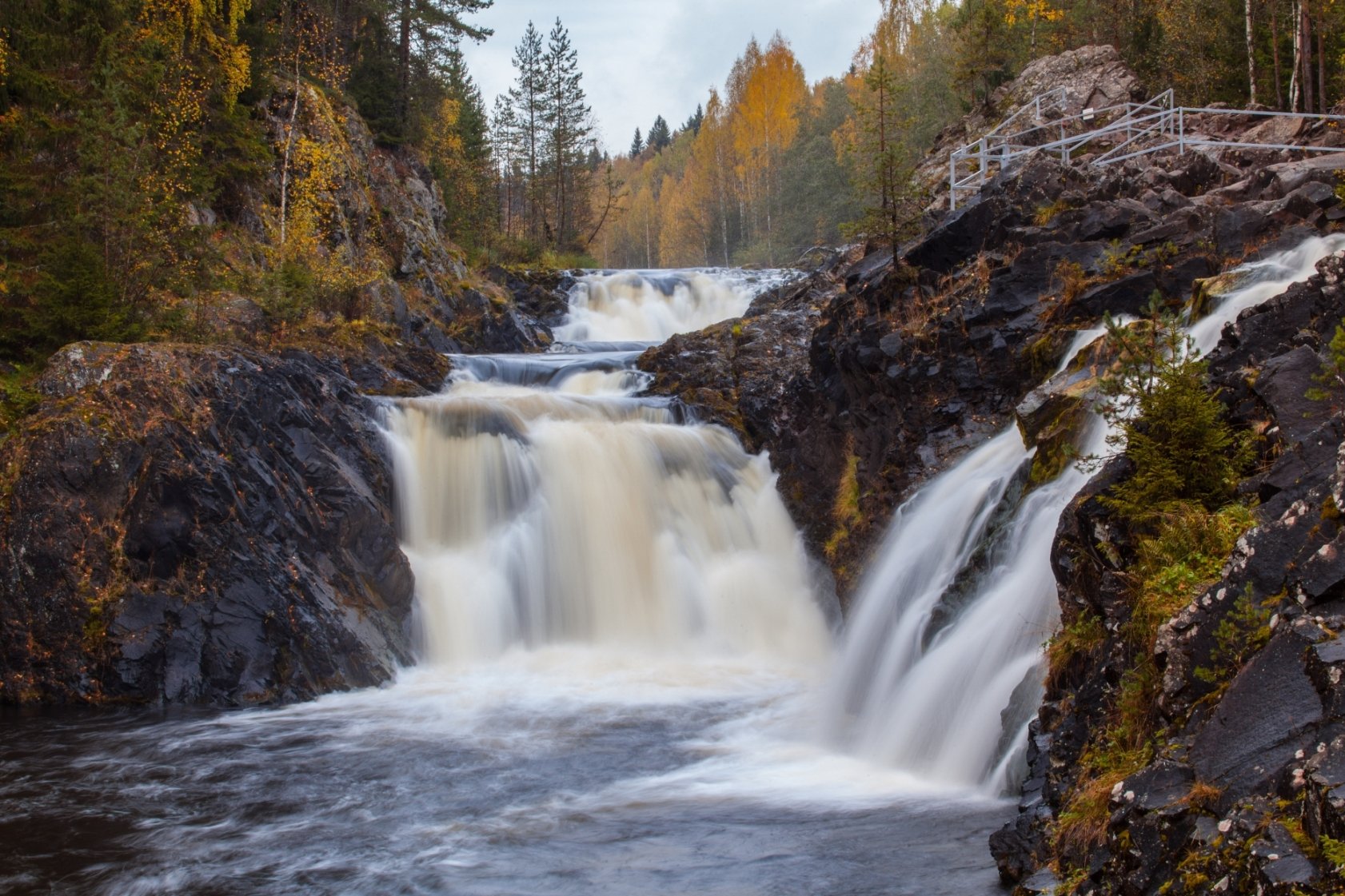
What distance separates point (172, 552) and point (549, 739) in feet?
18.5

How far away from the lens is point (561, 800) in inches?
326

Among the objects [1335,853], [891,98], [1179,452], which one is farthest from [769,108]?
[1335,853]

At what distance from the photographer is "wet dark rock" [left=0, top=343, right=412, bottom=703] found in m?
11.7

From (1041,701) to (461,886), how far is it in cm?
420

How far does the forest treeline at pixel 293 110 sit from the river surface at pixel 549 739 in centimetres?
516

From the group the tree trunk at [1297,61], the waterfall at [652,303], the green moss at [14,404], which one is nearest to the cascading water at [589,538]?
the green moss at [14,404]

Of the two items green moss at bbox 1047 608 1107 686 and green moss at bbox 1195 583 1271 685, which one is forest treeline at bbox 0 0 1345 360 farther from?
green moss at bbox 1195 583 1271 685

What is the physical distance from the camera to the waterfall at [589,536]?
48.5 feet

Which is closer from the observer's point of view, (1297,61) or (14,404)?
(14,404)

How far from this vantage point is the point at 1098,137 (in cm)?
1909

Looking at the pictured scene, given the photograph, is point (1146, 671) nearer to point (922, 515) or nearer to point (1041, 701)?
point (1041, 701)

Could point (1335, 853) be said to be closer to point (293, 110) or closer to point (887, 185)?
point (887, 185)

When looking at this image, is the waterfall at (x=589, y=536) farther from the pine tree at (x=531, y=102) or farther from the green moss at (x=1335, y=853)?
the pine tree at (x=531, y=102)

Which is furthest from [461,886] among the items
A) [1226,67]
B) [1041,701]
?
[1226,67]
